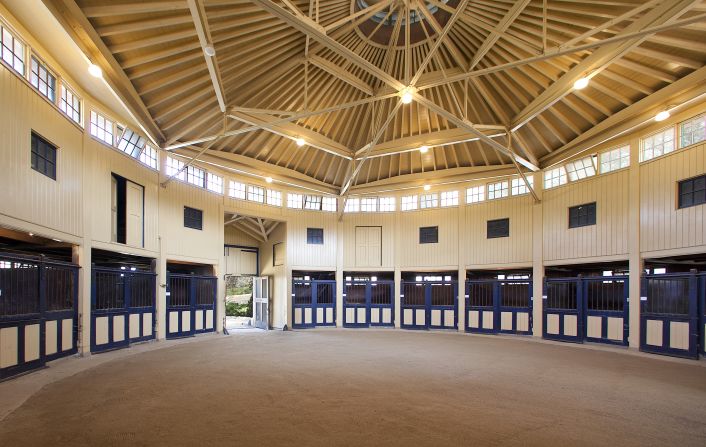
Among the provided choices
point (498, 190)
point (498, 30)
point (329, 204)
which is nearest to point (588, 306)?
point (498, 190)

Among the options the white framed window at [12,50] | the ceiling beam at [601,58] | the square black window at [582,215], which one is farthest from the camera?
the square black window at [582,215]

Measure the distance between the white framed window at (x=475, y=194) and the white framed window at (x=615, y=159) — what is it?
503 cm

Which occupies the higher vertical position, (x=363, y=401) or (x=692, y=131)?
(x=692, y=131)

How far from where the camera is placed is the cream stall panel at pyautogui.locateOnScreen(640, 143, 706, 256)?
432 inches

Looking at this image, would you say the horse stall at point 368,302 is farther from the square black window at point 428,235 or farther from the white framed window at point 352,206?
the white framed window at point 352,206

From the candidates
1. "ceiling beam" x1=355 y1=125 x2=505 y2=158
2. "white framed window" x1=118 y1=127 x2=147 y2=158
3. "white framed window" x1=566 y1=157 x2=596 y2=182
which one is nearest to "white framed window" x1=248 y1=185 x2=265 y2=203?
"ceiling beam" x1=355 y1=125 x2=505 y2=158

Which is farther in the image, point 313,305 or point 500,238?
point 313,305

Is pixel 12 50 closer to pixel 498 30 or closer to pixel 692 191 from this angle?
pixel 498 30

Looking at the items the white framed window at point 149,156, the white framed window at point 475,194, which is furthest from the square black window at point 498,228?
the white framed window at point 149,156

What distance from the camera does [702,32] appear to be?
9.41 m

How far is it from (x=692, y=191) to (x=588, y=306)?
5.21 metres

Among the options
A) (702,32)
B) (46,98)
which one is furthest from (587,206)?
(46,98)

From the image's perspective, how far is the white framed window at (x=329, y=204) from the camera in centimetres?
2036

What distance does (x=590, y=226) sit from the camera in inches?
560
